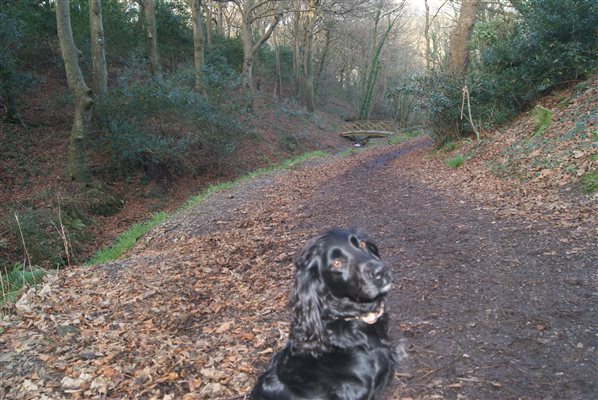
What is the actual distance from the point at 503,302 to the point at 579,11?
29.0 feet

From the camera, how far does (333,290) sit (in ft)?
8.93

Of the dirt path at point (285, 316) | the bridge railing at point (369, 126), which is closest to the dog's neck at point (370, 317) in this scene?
the dirt path at point (285, 316)

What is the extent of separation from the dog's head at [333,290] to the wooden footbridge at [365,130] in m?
27.7

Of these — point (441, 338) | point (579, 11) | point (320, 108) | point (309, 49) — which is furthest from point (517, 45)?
point (320, 108)

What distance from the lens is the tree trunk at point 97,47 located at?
14.5m

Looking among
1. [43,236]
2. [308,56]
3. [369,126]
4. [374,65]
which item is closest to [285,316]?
[43,236]

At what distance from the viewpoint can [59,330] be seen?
457 centimetres

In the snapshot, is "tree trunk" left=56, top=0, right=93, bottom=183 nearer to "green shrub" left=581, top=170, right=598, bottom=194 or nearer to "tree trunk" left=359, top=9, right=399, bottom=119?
"green shrub" left=581, top=170, right=598, bottom=194

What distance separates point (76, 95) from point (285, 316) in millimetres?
11364

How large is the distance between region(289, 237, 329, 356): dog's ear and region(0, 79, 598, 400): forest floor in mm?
641

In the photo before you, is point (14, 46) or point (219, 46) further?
point (219, 46)

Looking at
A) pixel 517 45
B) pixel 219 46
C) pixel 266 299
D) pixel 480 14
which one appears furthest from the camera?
pixel 219 46

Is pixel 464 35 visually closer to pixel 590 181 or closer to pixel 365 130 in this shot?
pixel 590 181

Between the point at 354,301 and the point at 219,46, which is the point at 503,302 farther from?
the point at 219,46
